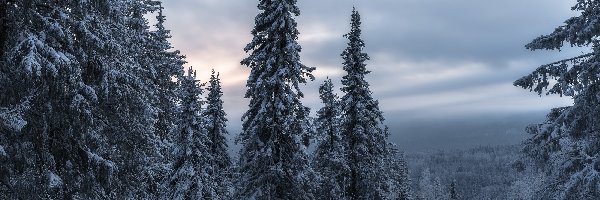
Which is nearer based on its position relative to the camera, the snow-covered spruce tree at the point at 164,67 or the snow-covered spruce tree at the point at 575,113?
the snow-covered spruce tree at the point at 575,113

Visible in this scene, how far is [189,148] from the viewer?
2444 centimetres

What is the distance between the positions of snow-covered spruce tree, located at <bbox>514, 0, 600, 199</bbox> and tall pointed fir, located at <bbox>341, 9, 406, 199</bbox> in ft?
44.9

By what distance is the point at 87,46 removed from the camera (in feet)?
31.2

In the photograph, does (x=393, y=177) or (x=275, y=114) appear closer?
(x=275, y=114)

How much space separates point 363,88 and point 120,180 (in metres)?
17.8

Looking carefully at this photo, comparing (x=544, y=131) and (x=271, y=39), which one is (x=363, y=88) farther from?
(x=544, y=131)

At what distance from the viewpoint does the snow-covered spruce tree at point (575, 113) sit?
11680 millimetres

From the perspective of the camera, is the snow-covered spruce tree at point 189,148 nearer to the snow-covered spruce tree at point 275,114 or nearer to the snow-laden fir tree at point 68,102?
the snow-covered spruce tree at point 275,114

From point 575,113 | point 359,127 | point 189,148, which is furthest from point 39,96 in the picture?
point 359,127

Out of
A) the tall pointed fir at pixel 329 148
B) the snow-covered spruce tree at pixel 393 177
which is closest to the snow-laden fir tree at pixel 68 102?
the tall pointed fir at pixel 329 148

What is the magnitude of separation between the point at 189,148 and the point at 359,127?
30.7ft

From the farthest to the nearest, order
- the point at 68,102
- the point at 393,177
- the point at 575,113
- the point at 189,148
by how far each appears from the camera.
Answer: the point at 393,177
the point at 189,148
the point at 575,113
the point at 68,102

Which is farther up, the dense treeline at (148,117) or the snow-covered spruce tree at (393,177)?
the dense treeline at (148,117)

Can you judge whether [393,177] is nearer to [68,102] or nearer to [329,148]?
[329,148]
